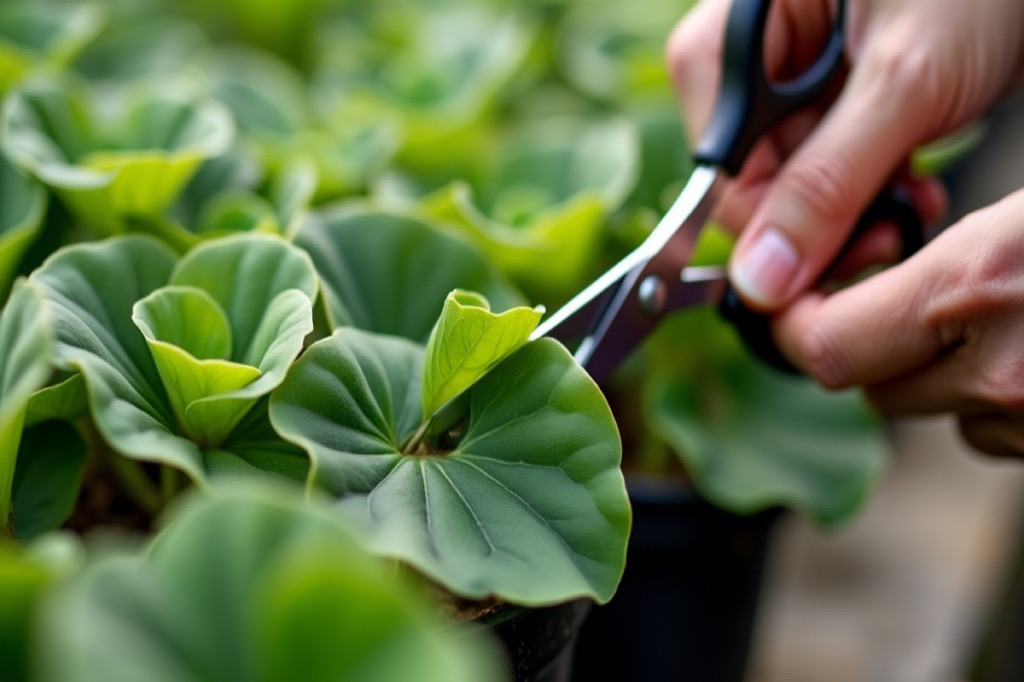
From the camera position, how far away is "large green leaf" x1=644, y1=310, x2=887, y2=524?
75 cm

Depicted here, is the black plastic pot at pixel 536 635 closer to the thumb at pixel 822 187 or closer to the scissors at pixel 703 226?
the scissors at pixel 703 226

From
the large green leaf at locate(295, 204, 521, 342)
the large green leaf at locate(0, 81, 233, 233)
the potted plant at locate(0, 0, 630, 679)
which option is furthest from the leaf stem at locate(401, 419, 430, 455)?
the large green leaf at locate(0, 81, 233, 233)

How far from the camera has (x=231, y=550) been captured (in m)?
0.31

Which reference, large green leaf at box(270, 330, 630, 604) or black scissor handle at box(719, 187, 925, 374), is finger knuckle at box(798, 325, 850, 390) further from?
large green leaf at box(270, 330, 630, 604)

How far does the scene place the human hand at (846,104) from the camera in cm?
63

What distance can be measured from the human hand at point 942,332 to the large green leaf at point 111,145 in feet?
1.30

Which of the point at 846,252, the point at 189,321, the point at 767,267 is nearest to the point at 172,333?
the point at 189,321

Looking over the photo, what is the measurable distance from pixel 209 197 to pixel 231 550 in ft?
1.50

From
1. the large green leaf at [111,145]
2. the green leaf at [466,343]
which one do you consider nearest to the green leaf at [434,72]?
the large green leaf at [111,145]

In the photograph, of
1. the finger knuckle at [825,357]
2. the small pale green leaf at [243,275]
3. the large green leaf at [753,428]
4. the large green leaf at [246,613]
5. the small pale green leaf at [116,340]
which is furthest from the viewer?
the large green leaf at [753,428]

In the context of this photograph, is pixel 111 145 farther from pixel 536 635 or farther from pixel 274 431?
pixel 536 635

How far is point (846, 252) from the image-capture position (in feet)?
2.32

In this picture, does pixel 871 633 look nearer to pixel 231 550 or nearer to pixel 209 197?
pixel 209 197

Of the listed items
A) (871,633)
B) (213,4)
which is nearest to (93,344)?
(213,4)
